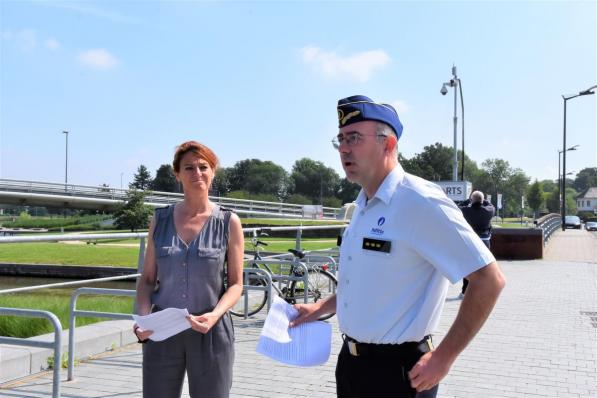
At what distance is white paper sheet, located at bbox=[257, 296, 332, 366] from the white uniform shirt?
1.33 feet

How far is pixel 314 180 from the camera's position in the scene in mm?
140250

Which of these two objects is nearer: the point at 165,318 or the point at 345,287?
the point at 345,287

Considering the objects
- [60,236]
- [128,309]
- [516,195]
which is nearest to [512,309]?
[128,309]

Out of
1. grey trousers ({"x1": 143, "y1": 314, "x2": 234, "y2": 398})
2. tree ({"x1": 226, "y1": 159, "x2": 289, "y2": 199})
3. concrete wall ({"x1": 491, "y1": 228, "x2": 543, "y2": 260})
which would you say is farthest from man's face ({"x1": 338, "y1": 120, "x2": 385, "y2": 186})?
tree ({"x1": 226, "y1": 159, "x2": 289, "y2": 199})

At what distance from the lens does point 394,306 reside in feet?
7.55

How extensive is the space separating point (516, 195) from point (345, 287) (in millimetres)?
123433

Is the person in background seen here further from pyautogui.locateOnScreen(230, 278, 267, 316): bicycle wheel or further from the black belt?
the black belt

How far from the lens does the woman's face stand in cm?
329

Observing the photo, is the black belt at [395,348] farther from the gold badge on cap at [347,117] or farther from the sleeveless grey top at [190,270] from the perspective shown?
the sleeveless grey top at [190,270]

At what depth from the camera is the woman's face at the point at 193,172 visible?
130 inches

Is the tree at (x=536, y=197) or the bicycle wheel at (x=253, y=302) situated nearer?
the bicycle wheel at (x=253, y=302)


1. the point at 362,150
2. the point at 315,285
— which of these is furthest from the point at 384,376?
the point at 315,285

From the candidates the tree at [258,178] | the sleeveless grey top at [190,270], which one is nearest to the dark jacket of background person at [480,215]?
the sleeveless grey top at [190,270]

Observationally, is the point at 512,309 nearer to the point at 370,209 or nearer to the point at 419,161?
the point at 370,209
